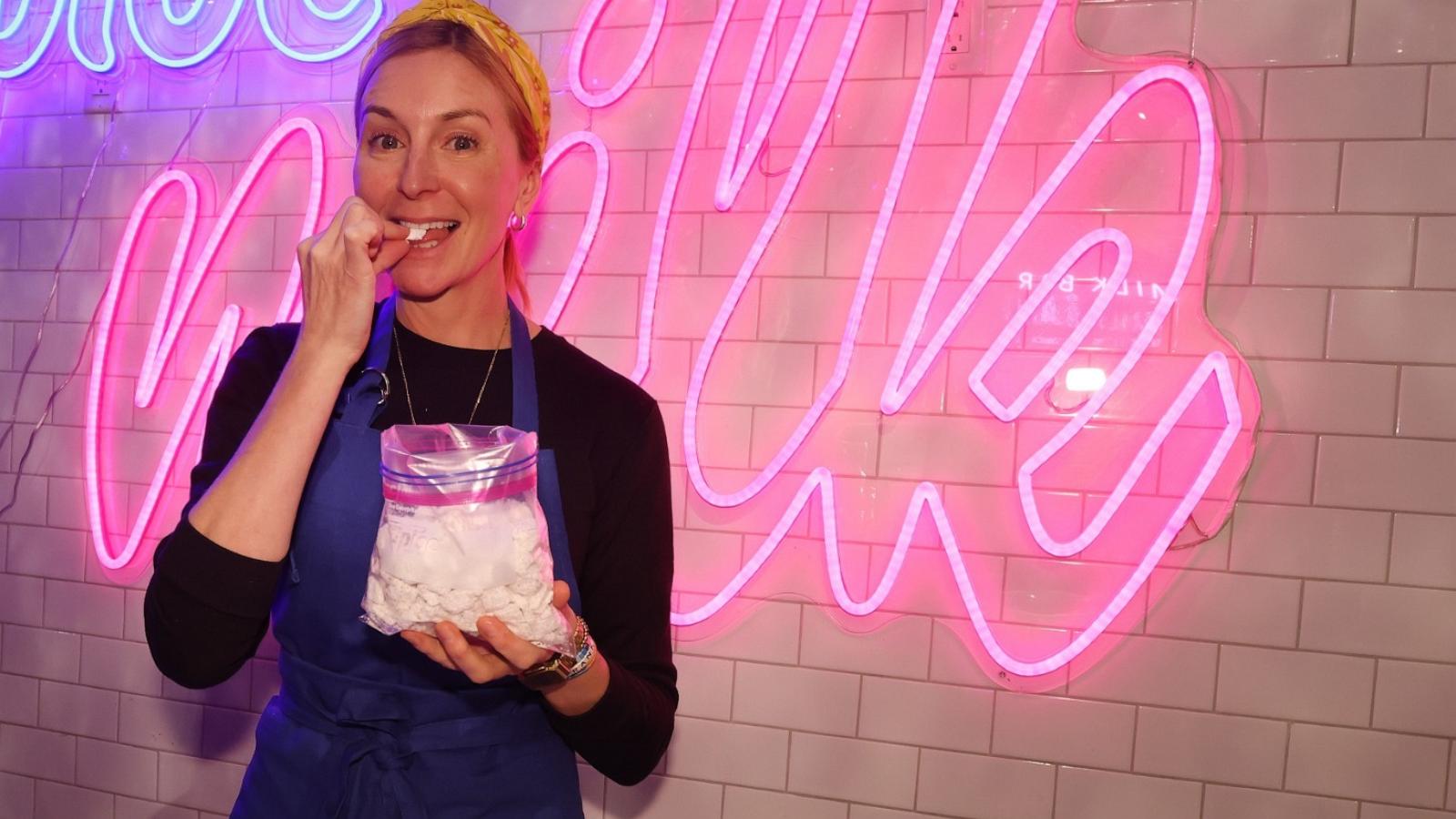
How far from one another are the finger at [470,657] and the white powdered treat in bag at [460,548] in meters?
0.01

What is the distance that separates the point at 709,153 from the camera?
2100 millimetres

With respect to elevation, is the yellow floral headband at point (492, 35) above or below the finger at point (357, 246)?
above

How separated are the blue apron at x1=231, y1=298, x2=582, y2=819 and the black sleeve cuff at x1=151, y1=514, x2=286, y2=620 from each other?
0.62 ft

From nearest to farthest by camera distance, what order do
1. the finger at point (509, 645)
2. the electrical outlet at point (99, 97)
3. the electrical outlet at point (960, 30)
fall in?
the finger at point (509, 645) < the electrical outlet at point (960, 30) < the electrical outlet at point (99, 97)

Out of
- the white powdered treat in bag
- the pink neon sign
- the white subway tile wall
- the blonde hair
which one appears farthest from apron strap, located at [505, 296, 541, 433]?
the white subway tile wall

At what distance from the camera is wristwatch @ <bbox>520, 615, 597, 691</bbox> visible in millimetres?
1010

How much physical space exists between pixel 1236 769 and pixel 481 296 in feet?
5.41

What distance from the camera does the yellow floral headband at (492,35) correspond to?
50.7 inches

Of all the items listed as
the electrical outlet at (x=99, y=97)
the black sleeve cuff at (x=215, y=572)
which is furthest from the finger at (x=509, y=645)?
the electrical outlet at (x=99, y=97)

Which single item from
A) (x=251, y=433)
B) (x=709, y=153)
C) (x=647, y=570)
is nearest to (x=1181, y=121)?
(x=709, y=153)

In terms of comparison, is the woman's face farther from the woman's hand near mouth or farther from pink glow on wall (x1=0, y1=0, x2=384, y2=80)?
pink glow on wall (x1=0, y1=0, x2=384, y2=80)

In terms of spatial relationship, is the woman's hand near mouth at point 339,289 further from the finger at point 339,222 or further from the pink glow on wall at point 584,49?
the pink glow on wall at point 584,49

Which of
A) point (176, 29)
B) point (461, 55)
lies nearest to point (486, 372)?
point (461, 55)

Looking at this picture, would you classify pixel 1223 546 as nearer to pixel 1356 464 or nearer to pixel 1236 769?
pixel 1356 464
